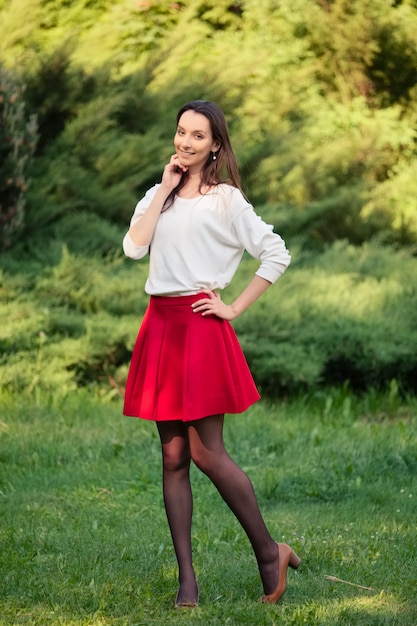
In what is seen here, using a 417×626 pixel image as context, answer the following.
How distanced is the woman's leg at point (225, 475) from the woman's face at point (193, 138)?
81 cm

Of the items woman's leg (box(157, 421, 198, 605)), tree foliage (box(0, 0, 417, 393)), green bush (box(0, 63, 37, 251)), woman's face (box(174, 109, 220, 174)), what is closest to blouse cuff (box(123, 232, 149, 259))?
woman's face (box(174, 109, 220, 174))

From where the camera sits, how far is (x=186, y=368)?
2863 mm

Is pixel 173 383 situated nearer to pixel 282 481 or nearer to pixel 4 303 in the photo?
pixel 282 481

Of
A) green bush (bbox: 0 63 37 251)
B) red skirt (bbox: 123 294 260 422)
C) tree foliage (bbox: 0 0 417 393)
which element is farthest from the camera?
green bush (bbox: 0 63 37 251)

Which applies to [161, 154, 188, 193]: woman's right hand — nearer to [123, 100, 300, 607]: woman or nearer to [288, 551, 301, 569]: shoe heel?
[123, 100, 300, 607]: woman

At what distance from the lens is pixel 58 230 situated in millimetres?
7328

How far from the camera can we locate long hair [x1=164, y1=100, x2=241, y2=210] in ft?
9.78

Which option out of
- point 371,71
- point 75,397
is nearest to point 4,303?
point 75,397

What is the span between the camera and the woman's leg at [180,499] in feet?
9.63

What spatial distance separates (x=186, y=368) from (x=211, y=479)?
0.35m

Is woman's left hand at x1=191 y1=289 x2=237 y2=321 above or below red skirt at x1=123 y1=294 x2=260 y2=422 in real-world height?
above

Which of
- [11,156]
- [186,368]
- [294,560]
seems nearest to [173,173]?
[186,368]

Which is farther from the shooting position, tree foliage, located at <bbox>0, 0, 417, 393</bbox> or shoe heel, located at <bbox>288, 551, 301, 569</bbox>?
tree foliage, located at <bbox>0, 0, 417, 393</bbox>

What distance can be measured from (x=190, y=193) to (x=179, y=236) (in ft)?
0.56
